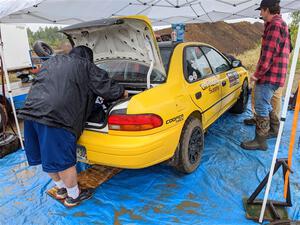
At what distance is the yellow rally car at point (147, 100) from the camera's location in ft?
8.23

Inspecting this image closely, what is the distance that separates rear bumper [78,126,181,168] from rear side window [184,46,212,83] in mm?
943

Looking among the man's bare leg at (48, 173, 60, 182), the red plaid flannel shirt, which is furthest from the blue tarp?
the red plaid flannel shirt

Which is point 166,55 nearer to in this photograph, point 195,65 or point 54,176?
point 195,65

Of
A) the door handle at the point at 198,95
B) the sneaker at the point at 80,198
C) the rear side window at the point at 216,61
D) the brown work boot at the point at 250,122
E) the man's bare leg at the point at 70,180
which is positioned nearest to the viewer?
the man's bare leg at the point at 70,180

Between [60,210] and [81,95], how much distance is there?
131 centimetres

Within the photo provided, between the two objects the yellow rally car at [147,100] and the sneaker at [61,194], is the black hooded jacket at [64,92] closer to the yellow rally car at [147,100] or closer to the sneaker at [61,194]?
the yellow rally car at [147,100]

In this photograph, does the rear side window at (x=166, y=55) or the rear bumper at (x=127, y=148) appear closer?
the rear bumper at (x=127, y=148)

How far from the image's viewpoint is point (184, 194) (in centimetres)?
296

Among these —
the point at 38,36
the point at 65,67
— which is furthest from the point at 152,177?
the point at 38,36

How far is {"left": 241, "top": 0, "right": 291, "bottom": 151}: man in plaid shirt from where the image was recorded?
337 centimetres

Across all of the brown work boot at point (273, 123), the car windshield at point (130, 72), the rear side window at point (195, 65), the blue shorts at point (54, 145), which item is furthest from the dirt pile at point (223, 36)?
the blue shorts at point (54, 145)

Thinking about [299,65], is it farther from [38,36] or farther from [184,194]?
[38,36]

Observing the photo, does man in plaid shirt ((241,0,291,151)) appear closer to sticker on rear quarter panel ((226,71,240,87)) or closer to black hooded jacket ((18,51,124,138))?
sticker on rear quarter panel ((226,71,240,87))

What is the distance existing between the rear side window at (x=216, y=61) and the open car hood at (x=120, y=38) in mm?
1367
